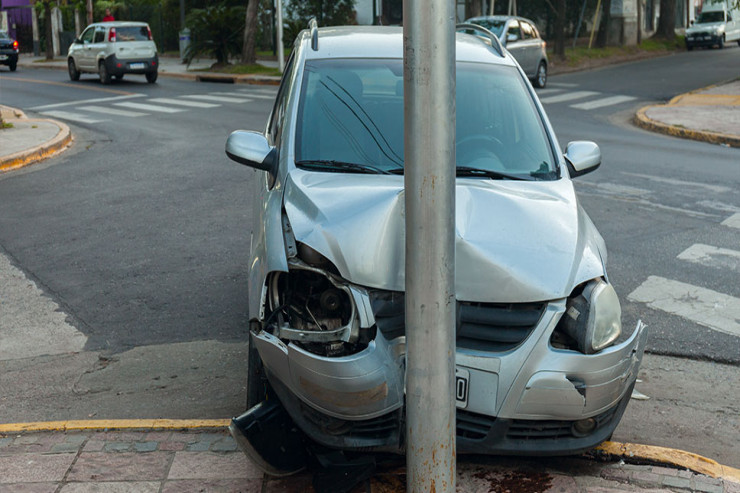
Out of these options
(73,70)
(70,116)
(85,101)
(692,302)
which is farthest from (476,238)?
(73,70)

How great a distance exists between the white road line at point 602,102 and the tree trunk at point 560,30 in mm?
9530

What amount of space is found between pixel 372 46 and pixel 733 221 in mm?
5279

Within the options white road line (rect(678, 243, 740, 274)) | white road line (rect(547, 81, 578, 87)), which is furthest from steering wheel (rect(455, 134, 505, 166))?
white road line (rect(547, 81, 578, 87))

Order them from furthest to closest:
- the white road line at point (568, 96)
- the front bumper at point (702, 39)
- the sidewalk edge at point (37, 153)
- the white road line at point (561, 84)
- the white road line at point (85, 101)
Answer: the front bumper at point (702, 39) → the white road line at point (561, 84) → the white road line at point (568, 96) → the white road line at point (85, 101) → the sidewalk edge at point (37, 153)

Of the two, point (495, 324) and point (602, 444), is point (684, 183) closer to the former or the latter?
point (602, 444)

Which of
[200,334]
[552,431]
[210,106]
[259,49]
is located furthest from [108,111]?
[259,49]

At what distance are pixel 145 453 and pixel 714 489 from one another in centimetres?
254

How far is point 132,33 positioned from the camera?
2705cm

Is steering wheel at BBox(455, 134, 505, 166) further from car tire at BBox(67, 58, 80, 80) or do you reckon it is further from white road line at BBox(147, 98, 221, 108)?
car tire at BBox(67, 58, 80, 80)

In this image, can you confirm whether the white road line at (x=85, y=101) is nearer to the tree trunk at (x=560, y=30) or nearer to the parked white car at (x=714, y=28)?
the tree trunk at (x=560, y=30)

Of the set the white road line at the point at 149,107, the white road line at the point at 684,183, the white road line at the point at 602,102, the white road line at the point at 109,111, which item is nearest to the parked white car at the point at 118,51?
the white road line at the point at 149,107

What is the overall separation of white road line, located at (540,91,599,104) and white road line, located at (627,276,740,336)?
1438 centimetres

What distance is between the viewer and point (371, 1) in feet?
137

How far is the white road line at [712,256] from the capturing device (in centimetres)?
772
